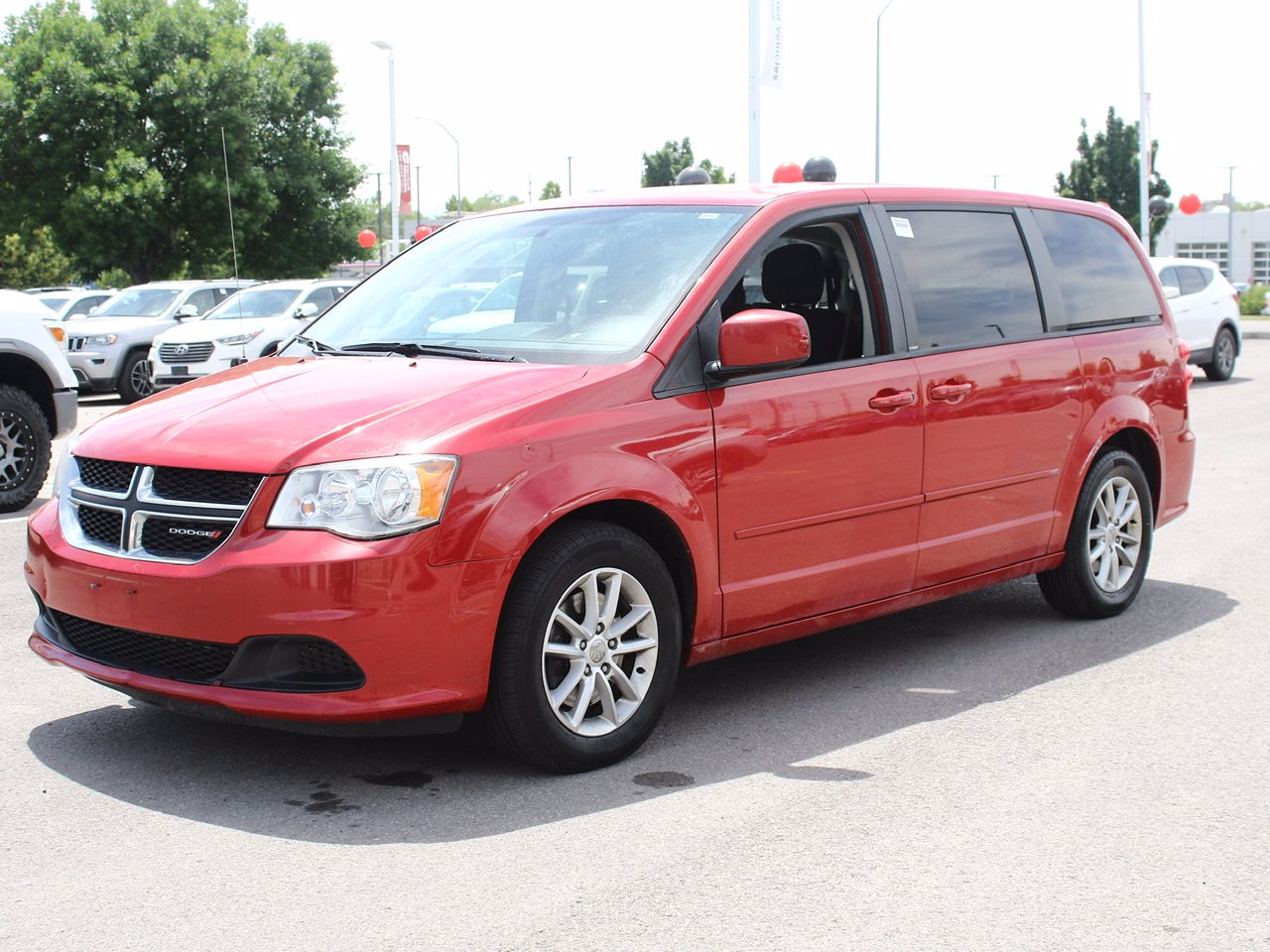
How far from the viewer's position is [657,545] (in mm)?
4727

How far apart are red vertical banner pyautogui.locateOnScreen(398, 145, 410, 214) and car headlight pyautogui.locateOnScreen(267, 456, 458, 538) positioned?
101ft

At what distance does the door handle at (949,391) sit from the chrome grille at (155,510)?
2.57 m

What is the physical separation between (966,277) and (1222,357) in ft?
56.2

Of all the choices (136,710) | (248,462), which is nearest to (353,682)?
(248,462)

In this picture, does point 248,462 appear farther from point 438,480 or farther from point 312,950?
point 312,950

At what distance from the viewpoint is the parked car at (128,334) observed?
2067cm

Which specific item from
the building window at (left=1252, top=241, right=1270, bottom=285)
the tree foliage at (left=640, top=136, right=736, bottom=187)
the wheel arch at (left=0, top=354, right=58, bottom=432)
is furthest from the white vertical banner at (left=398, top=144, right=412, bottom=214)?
the building window at (left=1252, top=241, right=1270, bottom=285)

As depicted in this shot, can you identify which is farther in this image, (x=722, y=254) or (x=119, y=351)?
(x=119, y=351)

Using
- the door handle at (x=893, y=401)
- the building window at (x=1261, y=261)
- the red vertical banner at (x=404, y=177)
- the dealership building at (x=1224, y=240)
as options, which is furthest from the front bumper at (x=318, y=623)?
the building window at (x=1261, y=261)

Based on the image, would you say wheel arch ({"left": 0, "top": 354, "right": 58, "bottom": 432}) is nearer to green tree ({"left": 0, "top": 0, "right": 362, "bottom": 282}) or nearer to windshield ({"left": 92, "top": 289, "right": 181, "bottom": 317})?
windshield ({"left": 92, "top": 289, "right": 181, "bottom": 317})

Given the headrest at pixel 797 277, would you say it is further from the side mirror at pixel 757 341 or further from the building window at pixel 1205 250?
the building window at pixel 1205 250

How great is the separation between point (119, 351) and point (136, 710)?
16803mm

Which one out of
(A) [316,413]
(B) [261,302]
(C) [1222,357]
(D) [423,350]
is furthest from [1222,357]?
(A) [316,413]

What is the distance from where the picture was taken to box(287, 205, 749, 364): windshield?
488 cm
